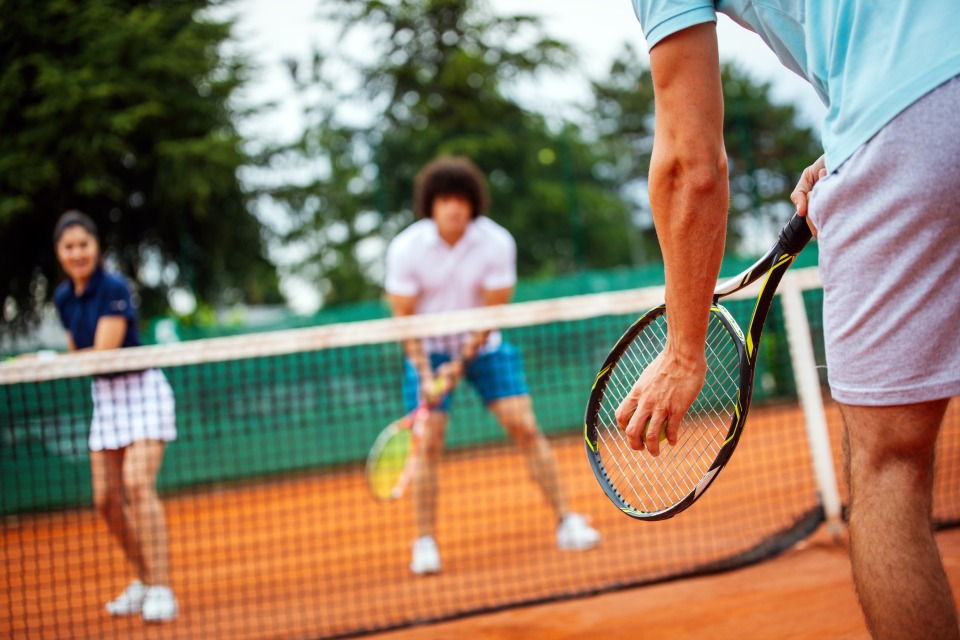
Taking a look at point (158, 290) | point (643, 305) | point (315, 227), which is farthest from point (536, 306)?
point (315, 227)

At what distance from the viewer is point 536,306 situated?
10.8 feet

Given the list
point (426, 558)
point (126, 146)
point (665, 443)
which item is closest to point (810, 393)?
point (426, 558)

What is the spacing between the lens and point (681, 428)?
158 centimetres

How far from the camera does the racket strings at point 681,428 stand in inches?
63.0

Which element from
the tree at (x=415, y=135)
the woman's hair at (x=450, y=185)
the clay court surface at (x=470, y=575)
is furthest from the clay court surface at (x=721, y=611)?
the tree at (x=415, y=135)

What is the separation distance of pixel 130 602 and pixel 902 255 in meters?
3.33

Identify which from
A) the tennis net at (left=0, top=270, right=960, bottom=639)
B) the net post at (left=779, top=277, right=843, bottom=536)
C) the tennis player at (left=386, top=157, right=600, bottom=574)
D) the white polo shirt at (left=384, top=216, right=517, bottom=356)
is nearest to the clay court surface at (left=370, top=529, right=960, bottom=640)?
the tennis net at (left=0, top=270, right=960, bottom=639)

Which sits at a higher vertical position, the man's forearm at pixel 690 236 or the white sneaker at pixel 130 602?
the man's forearm at pixel 690 236

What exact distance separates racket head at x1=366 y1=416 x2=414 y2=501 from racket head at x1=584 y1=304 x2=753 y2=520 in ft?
7.61

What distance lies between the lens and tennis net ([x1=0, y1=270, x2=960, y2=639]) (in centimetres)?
323

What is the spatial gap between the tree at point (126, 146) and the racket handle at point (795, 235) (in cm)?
1077

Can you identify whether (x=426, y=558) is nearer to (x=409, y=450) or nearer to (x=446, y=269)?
(x=409, y=450)

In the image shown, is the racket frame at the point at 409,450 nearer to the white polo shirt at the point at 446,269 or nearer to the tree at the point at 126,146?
the white polo shirt at the point at 446,269

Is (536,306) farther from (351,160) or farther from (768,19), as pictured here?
(351,160)
